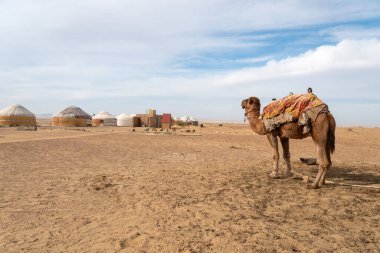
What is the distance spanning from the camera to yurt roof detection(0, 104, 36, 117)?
160ft

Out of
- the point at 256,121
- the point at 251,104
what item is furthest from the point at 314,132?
the point at 251,104

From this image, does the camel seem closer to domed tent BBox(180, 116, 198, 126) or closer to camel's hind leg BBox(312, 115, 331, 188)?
camel's hind leg BBox(312, 115, 331, 188)

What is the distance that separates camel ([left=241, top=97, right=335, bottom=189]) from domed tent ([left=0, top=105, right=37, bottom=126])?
45.9 meters

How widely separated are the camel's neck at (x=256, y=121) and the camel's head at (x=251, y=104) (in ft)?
0.28

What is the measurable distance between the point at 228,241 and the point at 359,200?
11.9 feet

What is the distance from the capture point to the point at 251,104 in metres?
9.88

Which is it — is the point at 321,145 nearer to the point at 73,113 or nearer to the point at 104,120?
the point at 73,113

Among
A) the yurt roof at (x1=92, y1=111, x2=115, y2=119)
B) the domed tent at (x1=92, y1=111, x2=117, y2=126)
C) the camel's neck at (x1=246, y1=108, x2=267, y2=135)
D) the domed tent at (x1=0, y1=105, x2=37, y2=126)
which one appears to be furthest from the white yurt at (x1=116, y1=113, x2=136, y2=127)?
the camel's neck at (x1=246, y1=108, x2=267, y2=135)

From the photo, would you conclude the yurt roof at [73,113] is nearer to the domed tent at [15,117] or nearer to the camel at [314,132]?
the domed tent at [15,117]

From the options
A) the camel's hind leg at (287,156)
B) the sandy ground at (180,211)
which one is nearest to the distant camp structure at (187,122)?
the camel's hind leg at (287,156)

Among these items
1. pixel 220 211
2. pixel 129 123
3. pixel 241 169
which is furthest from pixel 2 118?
pixel 220 211

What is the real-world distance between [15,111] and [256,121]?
47458mm

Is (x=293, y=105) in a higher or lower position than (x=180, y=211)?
higher

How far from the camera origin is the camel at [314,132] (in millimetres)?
7812
